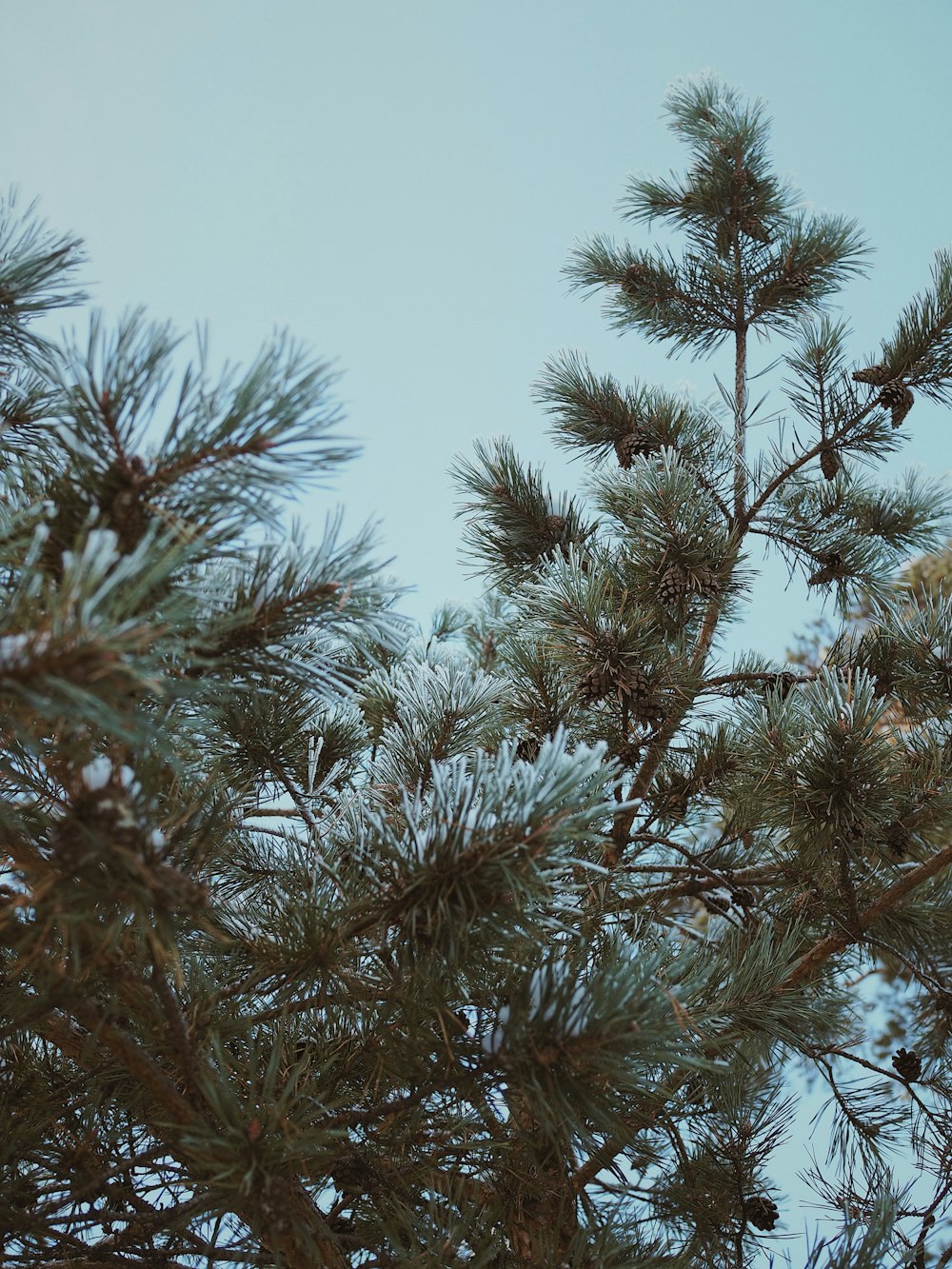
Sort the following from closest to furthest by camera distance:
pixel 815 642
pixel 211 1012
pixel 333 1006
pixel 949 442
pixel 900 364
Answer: pixel 211 1012, pixel 333 1006, pixel 900 364, pixel 949 442, pixel 815 642

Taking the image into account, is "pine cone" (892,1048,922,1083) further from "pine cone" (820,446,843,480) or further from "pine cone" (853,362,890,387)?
"pine cone" (853,362,890,387)

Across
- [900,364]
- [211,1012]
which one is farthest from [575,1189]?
[900,364]

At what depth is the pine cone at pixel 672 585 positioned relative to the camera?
1415 mm

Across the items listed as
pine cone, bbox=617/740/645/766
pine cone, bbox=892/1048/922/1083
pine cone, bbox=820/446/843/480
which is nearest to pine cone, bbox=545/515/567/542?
pine cone, bbox=820/446/843/480

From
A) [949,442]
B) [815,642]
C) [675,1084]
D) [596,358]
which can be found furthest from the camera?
[815,642]

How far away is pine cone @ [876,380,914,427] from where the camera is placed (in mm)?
1685

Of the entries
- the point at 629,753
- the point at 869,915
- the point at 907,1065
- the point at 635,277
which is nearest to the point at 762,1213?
the point at 907,1065

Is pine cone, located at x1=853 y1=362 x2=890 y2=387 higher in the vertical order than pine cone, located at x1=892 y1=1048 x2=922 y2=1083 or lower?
higher

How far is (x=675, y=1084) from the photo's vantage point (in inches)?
48.6

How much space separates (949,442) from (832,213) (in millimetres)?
1630

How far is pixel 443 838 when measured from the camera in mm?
735

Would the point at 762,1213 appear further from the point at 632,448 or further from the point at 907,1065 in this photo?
the point at 632,448

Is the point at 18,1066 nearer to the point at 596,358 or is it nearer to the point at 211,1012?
the point at 211,1012

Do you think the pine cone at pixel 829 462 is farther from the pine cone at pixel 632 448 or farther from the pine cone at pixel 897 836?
the pine cone at pixel 897 836
